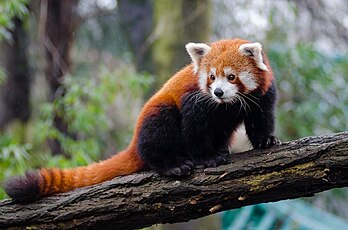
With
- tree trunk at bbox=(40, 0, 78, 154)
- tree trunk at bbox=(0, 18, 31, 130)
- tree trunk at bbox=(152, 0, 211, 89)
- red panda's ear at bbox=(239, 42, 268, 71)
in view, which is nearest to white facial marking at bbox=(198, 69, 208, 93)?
red panda's ear at bbox=(239, 42, 268, 71)

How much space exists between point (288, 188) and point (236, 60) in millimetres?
790

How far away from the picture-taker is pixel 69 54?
23.8ft

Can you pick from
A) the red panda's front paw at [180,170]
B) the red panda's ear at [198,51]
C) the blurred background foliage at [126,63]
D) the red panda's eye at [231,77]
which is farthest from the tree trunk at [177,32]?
the red panda's front paw at [180,170]

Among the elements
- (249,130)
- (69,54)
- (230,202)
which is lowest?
(230,202)

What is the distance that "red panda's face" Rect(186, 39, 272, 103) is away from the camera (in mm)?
2940

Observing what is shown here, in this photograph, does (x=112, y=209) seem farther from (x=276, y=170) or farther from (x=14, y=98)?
(x=14, y=98)

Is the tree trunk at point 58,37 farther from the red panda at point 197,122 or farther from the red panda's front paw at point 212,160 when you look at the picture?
the red panda's front paw at point 212,160

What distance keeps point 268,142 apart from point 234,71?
0.41m

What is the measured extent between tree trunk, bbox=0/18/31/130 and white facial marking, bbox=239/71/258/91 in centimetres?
484

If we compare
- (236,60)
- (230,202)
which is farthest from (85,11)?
(230,202)

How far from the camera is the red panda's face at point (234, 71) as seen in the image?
2940 mm

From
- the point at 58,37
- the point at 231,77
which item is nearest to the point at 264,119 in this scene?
the point at 231,77

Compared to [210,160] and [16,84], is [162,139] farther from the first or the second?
[16,84]

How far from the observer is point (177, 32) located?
16.9 feet
